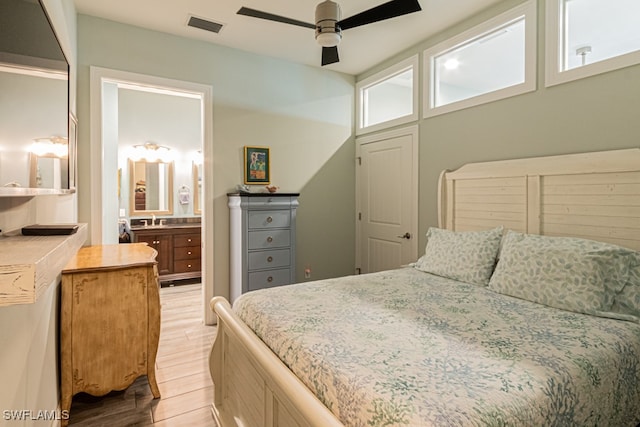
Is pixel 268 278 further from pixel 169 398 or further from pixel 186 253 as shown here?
pixel 186 253

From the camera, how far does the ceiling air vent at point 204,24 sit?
3.13 meters

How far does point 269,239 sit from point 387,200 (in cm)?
148

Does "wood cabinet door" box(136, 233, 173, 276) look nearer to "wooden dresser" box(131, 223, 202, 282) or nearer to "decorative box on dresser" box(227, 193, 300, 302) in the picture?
"wooden dresser" box(131, 223, 202, 282)

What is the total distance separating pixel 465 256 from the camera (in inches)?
98.0

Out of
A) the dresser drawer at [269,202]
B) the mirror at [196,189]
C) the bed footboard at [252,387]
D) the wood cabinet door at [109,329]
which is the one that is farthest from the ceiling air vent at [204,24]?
the mirror at [196,189]

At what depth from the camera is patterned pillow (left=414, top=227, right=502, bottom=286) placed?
2.38 metres

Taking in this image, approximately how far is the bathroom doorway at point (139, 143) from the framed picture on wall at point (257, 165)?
1.27ft

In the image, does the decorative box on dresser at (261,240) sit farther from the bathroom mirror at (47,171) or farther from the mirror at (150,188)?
the mirror at (150,188)

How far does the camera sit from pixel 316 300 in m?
1.94

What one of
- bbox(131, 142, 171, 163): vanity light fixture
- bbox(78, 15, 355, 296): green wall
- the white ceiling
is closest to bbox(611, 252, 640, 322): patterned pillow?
the white ceiling

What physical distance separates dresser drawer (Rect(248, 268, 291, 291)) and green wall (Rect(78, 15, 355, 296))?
42cm

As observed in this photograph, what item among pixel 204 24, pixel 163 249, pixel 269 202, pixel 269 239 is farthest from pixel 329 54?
pixel 163 249

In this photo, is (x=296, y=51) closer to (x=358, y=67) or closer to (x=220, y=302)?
(x=358, y=67)

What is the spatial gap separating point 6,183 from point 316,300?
1450 millimetres
